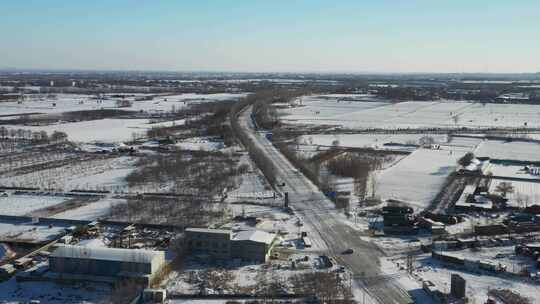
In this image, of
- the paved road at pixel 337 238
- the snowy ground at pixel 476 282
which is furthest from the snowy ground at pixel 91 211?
the snowy ground at pixel 476 282

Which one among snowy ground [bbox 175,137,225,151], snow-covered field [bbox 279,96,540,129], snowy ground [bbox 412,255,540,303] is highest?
snow-covered field [bbox 279,96,540,129]

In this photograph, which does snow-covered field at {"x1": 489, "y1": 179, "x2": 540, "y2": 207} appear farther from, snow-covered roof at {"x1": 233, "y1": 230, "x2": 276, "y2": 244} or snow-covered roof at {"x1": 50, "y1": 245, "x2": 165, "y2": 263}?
snow-covered roof at {"x1": 50, "y1": 245, "x2": 165, "y2": 263}

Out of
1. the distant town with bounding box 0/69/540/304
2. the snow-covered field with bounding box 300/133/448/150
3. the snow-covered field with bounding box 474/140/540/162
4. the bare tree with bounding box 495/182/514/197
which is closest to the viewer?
the distant town with bounding box 0/69/540/304

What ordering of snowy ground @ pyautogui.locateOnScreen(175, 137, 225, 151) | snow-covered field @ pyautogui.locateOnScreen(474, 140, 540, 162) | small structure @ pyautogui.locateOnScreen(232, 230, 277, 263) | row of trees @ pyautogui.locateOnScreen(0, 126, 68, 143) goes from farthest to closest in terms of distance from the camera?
row of trees @ pyautogui.locateOnScreen(0, 126, 68, 143), snowy ground @ pyautogui.locateOnScreen(175, 137, 225, 151), snow-covered field @ pyautogui.locateOnScreen(474, 140, 540, 162), small structure @ pyautogui.locateOnScreen(232, 230, 277, 263)

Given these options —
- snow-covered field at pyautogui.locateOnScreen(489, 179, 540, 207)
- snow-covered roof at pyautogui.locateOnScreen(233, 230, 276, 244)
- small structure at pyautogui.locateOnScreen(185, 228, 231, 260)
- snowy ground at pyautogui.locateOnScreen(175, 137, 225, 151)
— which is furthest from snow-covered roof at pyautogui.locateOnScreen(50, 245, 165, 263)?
snowy ground at pyautogui.locateOnScreen(175, 137, 225, 151)

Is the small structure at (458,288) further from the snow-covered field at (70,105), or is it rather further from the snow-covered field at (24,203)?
the snow-covered field at (70,105)

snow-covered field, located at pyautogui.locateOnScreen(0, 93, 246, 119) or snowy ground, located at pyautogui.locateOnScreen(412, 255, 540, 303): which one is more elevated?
snow-covered field, located at pyautogui.locateOnScreen(0, 93, 246, 119)
